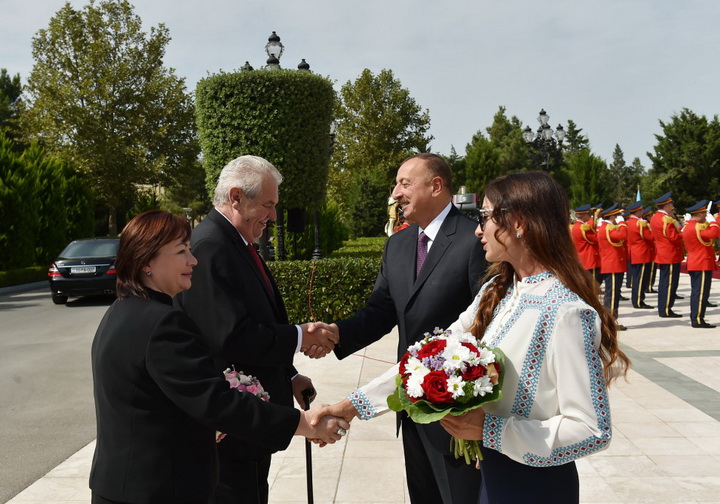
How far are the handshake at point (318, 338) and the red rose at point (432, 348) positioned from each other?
124cm

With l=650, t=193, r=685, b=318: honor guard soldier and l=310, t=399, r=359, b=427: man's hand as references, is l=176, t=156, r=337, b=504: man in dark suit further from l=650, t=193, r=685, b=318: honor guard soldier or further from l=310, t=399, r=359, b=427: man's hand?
l=650, t=193, r=685, b=318: honor guard soldier

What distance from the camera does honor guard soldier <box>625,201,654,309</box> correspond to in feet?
48.0

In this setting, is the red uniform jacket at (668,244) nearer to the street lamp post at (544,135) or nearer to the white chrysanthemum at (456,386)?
the street lamp post at (544,135)

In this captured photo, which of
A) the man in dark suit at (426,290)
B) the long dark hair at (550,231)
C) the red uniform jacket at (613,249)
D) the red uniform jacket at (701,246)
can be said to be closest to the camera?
the long dark hair at (550,231)

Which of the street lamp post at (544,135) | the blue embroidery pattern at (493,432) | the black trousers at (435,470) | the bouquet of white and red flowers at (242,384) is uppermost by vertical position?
the street lamp post at (544,135)

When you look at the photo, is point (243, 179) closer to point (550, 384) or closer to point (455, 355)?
point (455, 355)

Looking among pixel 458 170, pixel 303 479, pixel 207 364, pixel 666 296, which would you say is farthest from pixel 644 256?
pixel 458 170

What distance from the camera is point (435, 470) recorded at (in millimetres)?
3170

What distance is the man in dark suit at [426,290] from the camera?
3127mm

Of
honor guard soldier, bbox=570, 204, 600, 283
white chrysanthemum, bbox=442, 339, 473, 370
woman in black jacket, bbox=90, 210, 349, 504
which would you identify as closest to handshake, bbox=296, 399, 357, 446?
woman in black jacket, bbox=90, 210, 349, 504

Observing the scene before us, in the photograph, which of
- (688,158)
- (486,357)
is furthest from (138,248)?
(688,158)

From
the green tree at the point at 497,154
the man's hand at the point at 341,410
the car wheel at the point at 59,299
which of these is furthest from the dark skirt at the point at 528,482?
the green tree at the point at 497,154

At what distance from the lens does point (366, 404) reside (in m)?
2.73

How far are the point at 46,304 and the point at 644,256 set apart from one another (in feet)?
48.9
